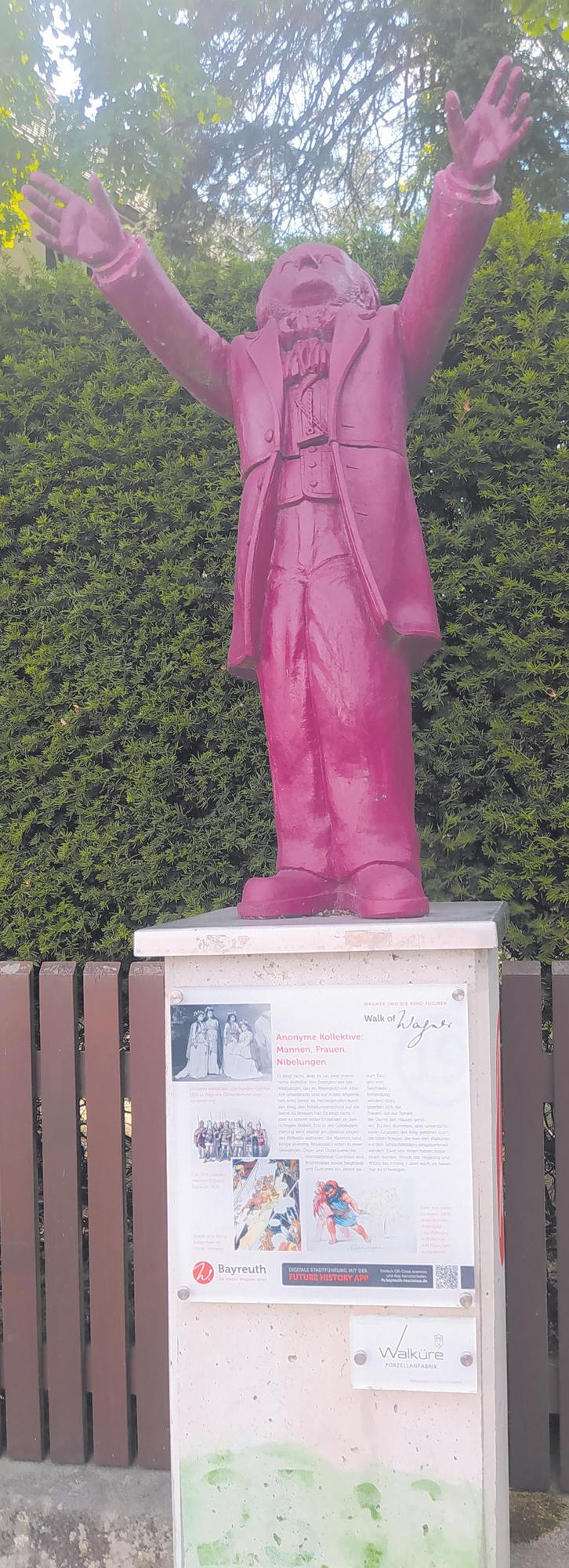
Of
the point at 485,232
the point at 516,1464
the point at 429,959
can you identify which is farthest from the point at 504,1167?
the point at 485,232

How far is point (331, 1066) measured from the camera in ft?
5.87

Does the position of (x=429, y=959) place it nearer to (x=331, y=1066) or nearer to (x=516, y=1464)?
(x=331, y=1066)

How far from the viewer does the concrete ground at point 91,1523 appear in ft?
7.40

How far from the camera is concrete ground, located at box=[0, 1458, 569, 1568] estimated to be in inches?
88.8

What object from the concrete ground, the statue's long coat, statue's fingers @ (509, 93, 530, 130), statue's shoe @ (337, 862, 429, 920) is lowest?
the concrete ground

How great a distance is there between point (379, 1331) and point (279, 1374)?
0.21 meters

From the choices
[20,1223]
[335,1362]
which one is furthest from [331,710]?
[20,1223]

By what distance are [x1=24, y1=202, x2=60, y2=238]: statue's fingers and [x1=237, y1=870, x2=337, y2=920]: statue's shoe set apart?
142 cm

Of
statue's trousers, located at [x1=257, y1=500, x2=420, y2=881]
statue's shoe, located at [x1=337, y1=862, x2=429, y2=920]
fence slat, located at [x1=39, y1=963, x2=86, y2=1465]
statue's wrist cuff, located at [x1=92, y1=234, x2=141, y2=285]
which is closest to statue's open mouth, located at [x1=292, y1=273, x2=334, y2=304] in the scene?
statue's wrist cuff, located at [x1=92, y1=234, x2=141, y2=285]

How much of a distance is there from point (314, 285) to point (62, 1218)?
2.26 m

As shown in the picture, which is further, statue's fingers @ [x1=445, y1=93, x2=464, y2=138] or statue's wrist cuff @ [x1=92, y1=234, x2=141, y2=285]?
statue's wrist cuff @ [x1=92, y1=234, x2=141, y2=285]

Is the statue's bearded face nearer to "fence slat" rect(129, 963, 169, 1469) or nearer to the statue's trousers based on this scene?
the statue's trousers


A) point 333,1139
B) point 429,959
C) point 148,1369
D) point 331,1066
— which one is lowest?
point 148,1369

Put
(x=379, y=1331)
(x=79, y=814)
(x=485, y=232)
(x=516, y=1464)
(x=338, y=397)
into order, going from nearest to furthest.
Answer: (x=379, y=1331), (x=485, y=232), (x=338, y=397), (x=516, y=1464), (x=79, y=814)
